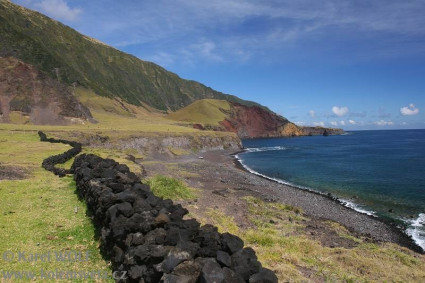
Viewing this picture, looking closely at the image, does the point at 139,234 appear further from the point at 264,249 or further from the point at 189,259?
the point at 264,249

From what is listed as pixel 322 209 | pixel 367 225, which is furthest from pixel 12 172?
pixel 367 225

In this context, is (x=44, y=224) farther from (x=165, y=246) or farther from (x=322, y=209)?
(x=322, y=209)

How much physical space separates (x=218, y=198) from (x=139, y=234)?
67.5ft

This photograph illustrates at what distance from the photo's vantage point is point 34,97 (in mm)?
97000

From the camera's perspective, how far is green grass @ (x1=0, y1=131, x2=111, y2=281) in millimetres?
11328

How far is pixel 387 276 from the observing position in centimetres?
1547

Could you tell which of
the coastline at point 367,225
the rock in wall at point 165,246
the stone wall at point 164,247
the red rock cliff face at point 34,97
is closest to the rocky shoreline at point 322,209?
the coastline at point 367,225

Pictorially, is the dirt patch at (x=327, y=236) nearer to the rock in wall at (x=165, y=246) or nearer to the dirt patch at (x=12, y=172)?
the rock in wall at (x=165, y=246)

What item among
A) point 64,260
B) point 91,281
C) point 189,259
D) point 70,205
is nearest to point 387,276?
point 189,259

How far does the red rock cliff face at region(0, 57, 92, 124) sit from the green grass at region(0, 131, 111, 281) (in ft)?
258

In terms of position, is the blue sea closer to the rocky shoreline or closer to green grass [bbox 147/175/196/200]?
the rocky shoreline

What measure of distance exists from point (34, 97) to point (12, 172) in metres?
83.2

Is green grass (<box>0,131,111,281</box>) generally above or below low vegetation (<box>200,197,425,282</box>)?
above

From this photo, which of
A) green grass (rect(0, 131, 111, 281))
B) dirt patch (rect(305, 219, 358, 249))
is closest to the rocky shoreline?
dirt patch (rect(305, 219, 358, 249))
